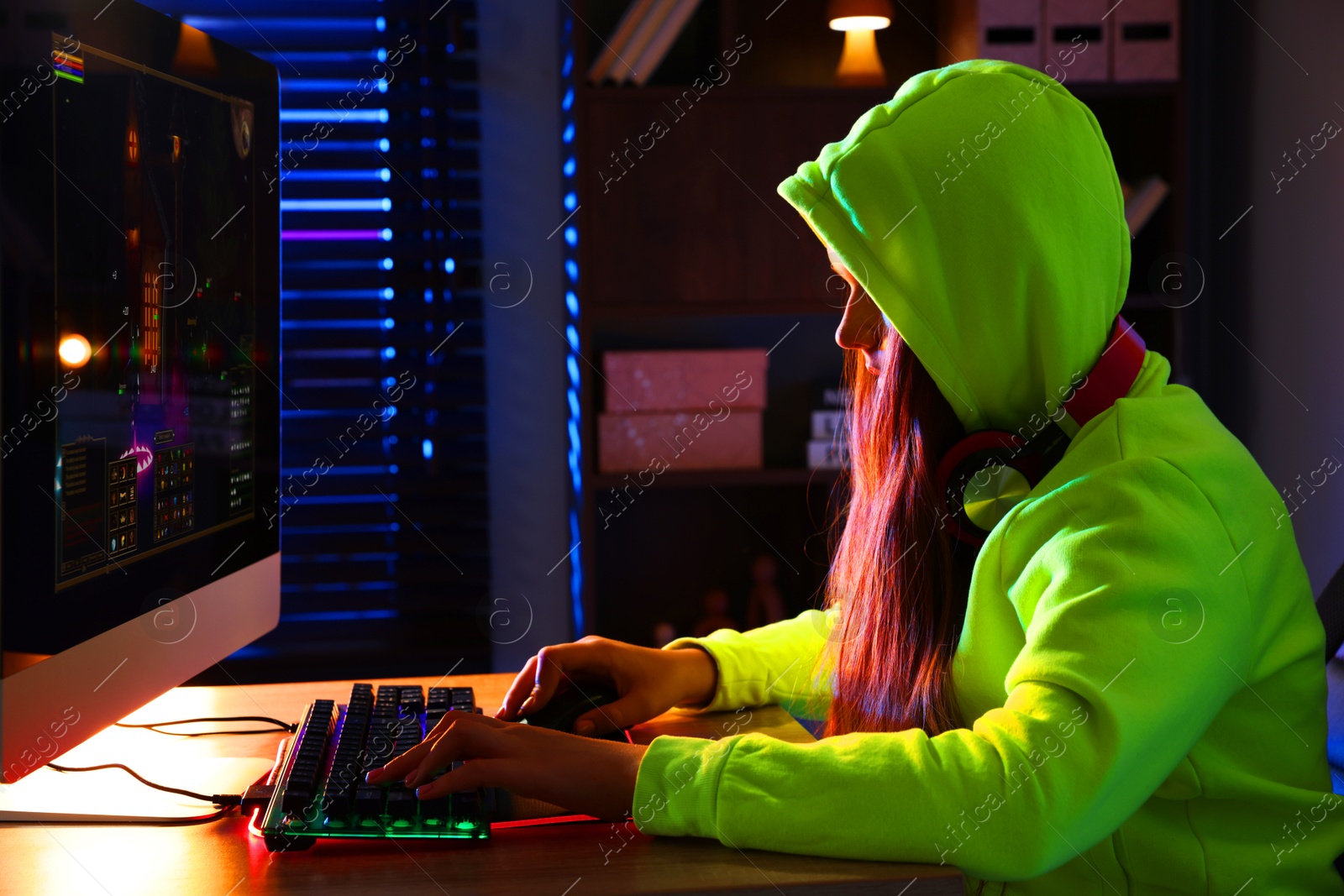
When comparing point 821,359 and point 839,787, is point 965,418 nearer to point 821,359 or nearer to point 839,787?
point 839,787

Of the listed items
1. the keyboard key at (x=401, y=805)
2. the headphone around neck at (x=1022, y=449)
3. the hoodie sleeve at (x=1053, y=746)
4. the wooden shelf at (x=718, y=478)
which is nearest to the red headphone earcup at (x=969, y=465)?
the headphone around neck at (x=1022, y=449)

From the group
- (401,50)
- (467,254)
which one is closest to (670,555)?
(467,254)

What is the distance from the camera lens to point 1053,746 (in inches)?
27.3

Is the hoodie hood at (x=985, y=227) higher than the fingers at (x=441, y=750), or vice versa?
the hoodie hood at (x=985, y=227)

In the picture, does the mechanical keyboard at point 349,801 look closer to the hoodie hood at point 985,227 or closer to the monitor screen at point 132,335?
the monitor screen at point 132,335

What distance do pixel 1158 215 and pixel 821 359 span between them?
2.48 feet

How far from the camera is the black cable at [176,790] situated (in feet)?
2.61

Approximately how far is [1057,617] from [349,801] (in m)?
0.46

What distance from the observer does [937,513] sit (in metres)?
0.96

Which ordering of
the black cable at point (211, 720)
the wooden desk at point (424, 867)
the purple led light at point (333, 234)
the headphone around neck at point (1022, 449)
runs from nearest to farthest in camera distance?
the wooden desk at point (424, 867) < the headphone around neck at point (1022, 449) < the black cable at point (211, 720) < the purple led light at point (333, 234)

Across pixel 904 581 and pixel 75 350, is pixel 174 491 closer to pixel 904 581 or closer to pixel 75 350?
pixel 75 350

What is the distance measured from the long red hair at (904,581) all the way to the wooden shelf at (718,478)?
4.04 ft

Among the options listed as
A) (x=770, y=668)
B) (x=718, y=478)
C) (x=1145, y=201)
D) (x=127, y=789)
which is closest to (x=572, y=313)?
(x=718, y=478)

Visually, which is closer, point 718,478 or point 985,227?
point 985,227
